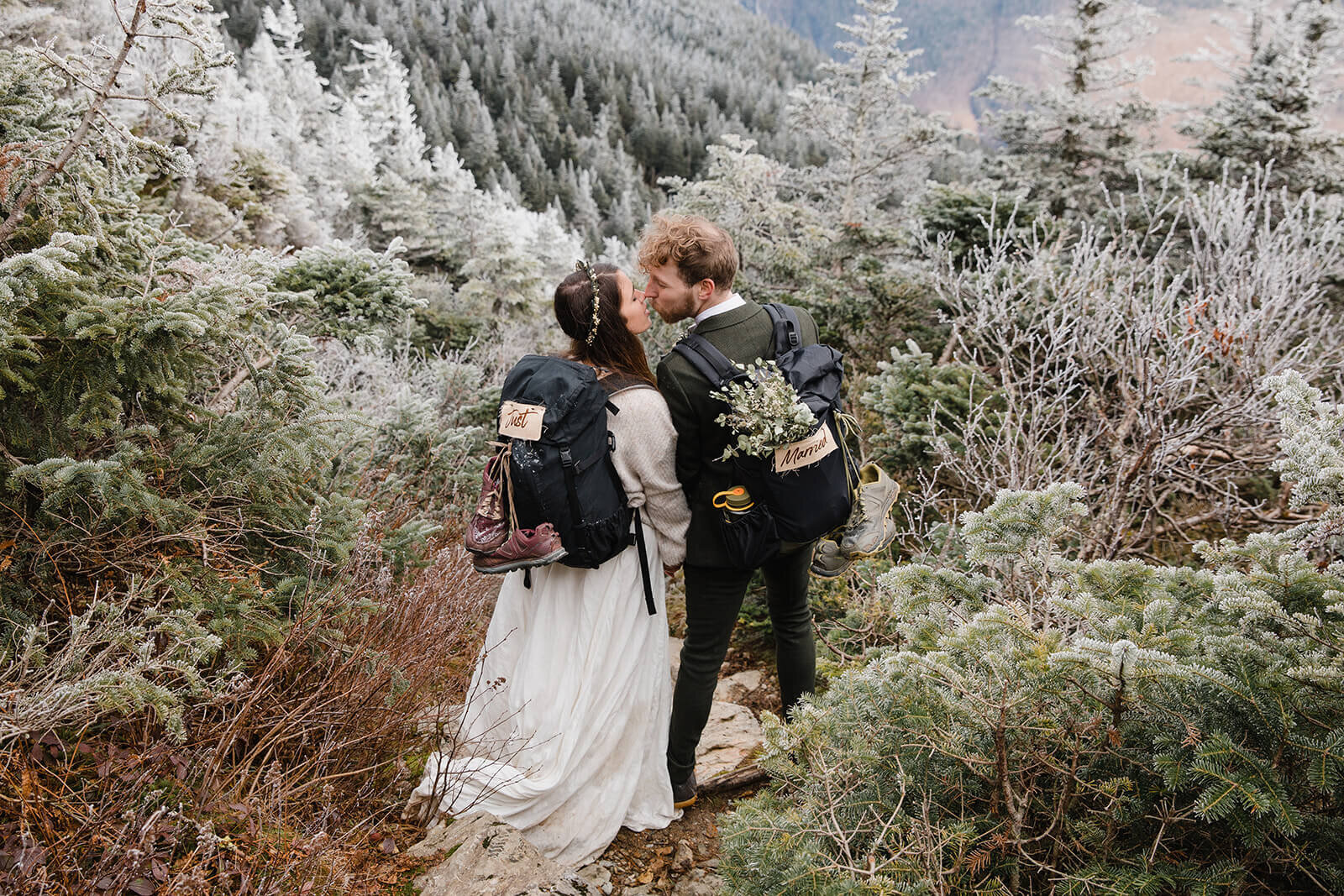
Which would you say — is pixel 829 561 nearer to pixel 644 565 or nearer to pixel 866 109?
pixel 644 565

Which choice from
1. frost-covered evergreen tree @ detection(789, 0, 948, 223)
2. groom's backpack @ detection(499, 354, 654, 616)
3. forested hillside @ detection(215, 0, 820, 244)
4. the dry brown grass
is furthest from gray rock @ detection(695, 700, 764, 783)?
forested hillside @ detection(215, 0, 820, 244)

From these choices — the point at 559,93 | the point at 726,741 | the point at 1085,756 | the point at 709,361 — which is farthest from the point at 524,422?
the point at 559,93

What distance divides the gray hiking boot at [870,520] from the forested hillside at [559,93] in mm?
37919

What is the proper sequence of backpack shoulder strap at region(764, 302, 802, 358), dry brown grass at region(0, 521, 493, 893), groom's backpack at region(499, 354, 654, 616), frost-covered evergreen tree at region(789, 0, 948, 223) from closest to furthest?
dry brown grass at region(0, 521, 493, 893) < groom's backpack at region(499, 354, 654, 616) < backpack shoulder strap at region(764, 302, 802, 358) < frost-covered evergreen tree at region(789, 0, 948, 223)

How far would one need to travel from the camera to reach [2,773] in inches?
68.4

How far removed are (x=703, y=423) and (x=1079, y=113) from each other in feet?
31.7

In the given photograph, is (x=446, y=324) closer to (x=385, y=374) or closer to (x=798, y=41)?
(x=385, y=374)

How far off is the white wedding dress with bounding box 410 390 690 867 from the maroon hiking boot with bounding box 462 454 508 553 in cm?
29

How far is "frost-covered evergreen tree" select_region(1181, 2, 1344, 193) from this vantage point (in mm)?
8102

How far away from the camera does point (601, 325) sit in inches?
89.1

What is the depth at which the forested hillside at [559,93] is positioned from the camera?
139 feet

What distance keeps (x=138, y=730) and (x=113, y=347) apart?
3.70 ft

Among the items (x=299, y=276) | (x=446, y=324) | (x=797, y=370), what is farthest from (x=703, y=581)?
(x=446, y=324)

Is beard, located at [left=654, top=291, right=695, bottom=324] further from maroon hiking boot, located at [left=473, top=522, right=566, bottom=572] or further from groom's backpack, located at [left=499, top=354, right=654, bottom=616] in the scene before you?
maroon hiking boot, located at [left=473, top=522, right=566, bottom=572]
